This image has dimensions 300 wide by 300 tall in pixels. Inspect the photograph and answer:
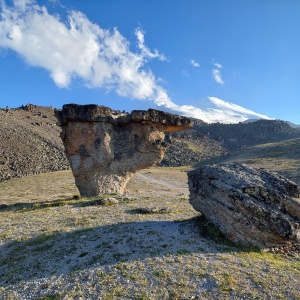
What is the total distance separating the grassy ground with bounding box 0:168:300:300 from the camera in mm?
10805

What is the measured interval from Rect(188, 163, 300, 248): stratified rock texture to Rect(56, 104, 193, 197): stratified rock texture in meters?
14.2

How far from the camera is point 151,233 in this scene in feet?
51.9

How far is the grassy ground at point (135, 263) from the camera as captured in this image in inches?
425

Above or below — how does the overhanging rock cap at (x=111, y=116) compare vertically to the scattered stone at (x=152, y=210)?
above

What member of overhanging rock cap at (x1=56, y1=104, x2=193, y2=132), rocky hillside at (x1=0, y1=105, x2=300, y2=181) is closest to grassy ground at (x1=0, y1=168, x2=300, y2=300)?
overhanging rock cap at (x1=56, y1=104, x2=193, y2=132)

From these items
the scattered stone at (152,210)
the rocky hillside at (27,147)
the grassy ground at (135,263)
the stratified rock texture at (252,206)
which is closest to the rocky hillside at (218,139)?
the rocky hillside at (27,147)

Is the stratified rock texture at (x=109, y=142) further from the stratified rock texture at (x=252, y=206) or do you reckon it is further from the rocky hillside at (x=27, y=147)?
the rocky hillside at (x=27, y=147)

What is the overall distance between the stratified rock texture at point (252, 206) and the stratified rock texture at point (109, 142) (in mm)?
14161

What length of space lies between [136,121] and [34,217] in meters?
13.2

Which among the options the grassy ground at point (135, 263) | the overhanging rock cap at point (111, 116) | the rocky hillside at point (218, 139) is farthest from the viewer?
the rocky hillside at point (218, 139)

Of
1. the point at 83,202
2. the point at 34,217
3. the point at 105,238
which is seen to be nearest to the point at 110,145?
the point at 83,202

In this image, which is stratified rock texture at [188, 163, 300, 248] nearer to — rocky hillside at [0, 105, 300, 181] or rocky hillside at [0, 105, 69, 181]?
rocky hillside at [0, 105, 300, 181]

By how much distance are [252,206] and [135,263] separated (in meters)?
6.15

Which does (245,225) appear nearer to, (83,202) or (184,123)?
(83,202)
